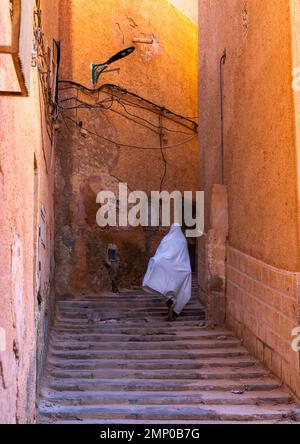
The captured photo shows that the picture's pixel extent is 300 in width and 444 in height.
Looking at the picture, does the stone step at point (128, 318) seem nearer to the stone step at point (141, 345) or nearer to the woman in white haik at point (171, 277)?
the woman in white haik at point (171, 277)

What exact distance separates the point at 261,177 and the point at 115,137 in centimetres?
509

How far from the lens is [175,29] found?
41.6ft

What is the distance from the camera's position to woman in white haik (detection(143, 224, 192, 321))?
26.5ft

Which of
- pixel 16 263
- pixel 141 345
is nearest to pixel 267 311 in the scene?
pixel 141 345

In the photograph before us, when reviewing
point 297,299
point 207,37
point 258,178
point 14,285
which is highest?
point 207,37

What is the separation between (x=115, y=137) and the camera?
10.6 meters

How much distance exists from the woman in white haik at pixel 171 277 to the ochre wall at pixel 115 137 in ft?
6.28

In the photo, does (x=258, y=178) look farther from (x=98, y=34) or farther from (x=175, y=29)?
(x=175, y=29)

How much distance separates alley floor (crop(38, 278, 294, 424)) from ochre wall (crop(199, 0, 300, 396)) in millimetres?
308

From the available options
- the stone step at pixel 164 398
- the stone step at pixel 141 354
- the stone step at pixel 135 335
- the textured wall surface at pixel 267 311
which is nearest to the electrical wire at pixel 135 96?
the textured wall surface at pixel 267 311

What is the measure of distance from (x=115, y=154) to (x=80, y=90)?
135 centimetres

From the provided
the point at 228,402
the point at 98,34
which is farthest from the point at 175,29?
the point at 228,402
